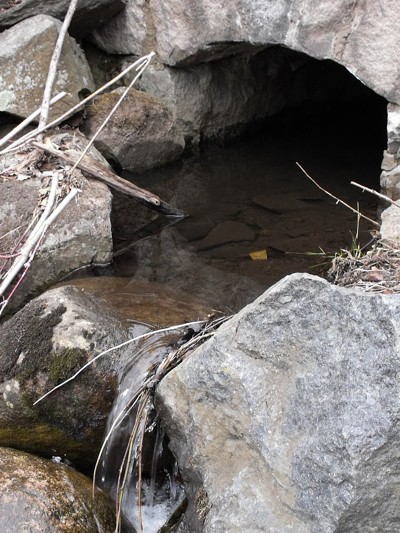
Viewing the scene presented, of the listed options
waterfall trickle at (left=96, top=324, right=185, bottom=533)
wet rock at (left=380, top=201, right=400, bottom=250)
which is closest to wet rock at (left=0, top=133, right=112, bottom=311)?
waterfall trickle at (left=96, top=324, right=185, bottom=533)

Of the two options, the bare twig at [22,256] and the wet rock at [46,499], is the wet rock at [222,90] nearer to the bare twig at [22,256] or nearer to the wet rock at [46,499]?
the bare twig at [22,256]

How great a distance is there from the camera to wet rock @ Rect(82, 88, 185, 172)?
5.84m

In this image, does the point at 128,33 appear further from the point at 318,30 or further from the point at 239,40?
the point at 318,30

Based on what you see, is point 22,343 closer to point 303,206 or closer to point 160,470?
point 160,470

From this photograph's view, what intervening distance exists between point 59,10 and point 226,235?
2756mm

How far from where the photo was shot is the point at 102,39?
657cm

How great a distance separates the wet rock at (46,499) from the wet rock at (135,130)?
371cm

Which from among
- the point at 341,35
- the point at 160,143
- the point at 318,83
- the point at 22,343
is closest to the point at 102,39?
the point at 160,143

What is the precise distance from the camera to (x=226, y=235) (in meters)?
4.83

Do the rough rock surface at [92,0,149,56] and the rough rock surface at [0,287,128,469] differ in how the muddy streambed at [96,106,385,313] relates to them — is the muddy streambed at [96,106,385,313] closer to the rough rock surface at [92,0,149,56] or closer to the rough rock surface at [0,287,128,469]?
the rough rock surface at [0,287,128,469]

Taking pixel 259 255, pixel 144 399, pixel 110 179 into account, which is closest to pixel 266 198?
pixel 259 255

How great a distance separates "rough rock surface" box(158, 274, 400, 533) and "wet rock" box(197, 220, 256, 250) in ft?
7.58

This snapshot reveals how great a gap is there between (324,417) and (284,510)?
319 millimetres

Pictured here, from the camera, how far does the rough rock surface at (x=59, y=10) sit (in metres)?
5.82
